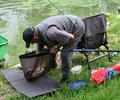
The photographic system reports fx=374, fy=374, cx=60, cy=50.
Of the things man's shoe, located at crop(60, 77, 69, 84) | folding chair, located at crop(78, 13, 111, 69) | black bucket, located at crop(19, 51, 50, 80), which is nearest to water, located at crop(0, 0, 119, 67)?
black bucket, located at crop(19, 51, 50, 80)

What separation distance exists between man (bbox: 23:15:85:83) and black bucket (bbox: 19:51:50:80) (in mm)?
160

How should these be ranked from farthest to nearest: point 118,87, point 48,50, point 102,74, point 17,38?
1. point 17,38
2. point 48,50
3. point 102,74
4. point 118,87

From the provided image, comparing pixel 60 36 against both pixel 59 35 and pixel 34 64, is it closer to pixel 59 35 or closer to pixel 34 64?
pixel 59 35

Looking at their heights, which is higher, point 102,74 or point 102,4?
point 102,74

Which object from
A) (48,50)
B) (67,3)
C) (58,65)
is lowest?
(67,3)

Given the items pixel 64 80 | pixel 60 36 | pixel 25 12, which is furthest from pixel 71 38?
pixel 25 12

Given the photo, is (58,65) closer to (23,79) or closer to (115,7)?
(23,79)

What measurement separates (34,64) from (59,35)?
805mm

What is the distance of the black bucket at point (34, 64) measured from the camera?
6121 millimetres

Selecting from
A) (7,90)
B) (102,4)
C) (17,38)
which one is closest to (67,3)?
(102,4)

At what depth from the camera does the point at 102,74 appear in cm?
590

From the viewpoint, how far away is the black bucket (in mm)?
6121

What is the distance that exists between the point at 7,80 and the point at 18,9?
8.35 meters

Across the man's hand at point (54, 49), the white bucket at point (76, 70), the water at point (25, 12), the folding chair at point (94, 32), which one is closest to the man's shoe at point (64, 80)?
the white bucket at point (76, 70)
